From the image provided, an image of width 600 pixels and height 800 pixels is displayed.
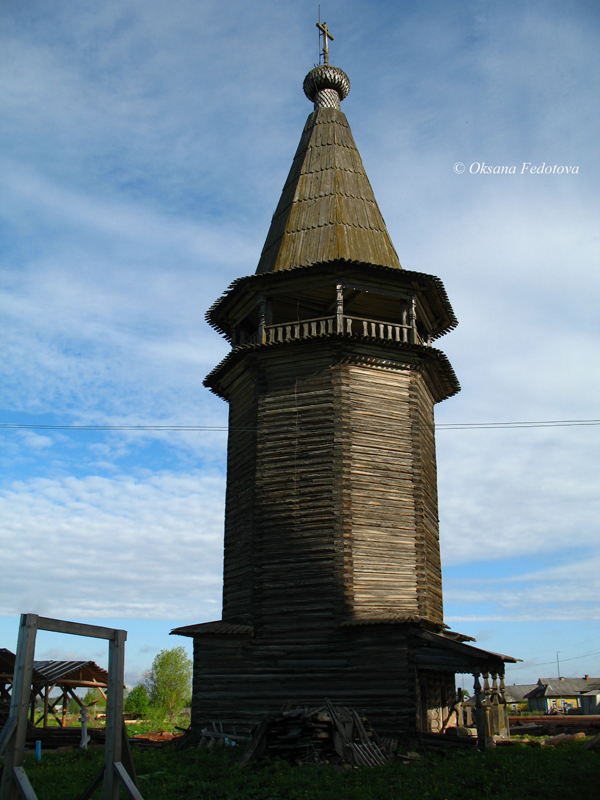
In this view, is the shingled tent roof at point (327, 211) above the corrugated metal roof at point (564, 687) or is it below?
above

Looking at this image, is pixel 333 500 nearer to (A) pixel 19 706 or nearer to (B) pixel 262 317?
(B) pixel 262 317

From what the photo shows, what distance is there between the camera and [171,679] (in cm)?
6694

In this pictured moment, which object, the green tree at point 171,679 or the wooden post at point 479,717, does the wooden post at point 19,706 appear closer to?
the wooden post at point 479,717

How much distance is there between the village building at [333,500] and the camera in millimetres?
17672

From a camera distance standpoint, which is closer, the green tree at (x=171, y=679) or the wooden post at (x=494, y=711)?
the wooden post at (x=494, y=711)

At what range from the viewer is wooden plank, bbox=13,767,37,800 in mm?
8477

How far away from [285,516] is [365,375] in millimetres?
4865

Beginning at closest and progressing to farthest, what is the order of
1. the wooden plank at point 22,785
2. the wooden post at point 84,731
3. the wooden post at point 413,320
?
the wooden plank at point 22,785
the wooden post at point 84,731
the wooden post at point 413,320

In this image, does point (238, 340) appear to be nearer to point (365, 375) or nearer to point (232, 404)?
point (232, 404)

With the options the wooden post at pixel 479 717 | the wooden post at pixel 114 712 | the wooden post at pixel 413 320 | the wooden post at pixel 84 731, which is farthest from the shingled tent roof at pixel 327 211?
the wooden post at pixel 84 731

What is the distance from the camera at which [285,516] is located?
19688 millimetres

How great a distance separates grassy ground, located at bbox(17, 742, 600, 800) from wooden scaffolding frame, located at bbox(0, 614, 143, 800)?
2.41 metres

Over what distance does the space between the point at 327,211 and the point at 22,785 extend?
65.3 feet

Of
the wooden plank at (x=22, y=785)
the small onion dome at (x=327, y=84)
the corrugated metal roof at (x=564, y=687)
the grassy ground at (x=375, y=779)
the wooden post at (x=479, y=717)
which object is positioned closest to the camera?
the wooden plank at (x=22, y=785)
